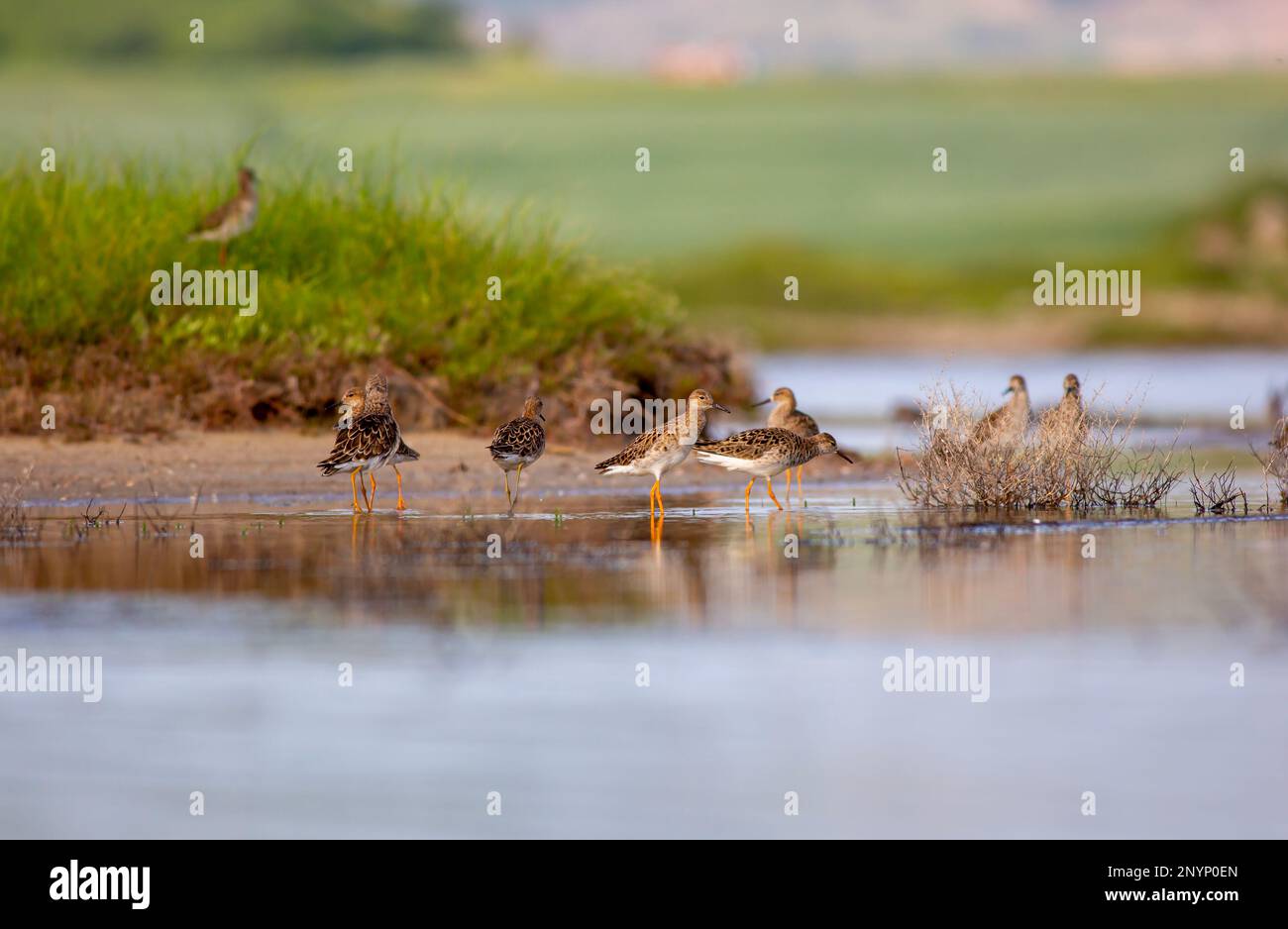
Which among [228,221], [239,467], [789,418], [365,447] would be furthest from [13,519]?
[789,418]

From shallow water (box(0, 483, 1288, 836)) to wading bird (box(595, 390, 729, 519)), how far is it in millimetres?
1313

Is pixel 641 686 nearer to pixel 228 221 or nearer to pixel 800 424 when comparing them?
pixel 800 424

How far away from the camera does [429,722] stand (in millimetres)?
10508

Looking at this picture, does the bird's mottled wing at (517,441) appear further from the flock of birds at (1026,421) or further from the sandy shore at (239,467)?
the flock of birds at (1026,421)

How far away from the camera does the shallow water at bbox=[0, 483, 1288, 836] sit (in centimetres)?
899

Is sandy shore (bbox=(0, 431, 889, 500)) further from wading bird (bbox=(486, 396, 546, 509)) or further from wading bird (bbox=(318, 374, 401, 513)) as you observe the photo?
wading bird (bbox=(486, 396, 546, 509))

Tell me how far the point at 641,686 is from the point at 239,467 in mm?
11343

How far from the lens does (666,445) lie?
19141 mm

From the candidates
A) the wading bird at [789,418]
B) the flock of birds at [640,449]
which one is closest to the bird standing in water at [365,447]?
the flock of birds at [640,449]

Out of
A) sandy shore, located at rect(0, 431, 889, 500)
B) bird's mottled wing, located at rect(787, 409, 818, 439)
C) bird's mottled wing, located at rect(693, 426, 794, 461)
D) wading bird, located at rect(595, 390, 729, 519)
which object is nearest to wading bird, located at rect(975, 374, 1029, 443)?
bird's mottled wing, located at rect(693, 426, 794, 461)

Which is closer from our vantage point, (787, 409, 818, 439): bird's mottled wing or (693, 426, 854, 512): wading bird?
(693, 426, 854, 512): wading bird

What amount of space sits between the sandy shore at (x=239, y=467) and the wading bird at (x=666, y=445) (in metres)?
2.61

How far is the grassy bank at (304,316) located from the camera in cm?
2336
